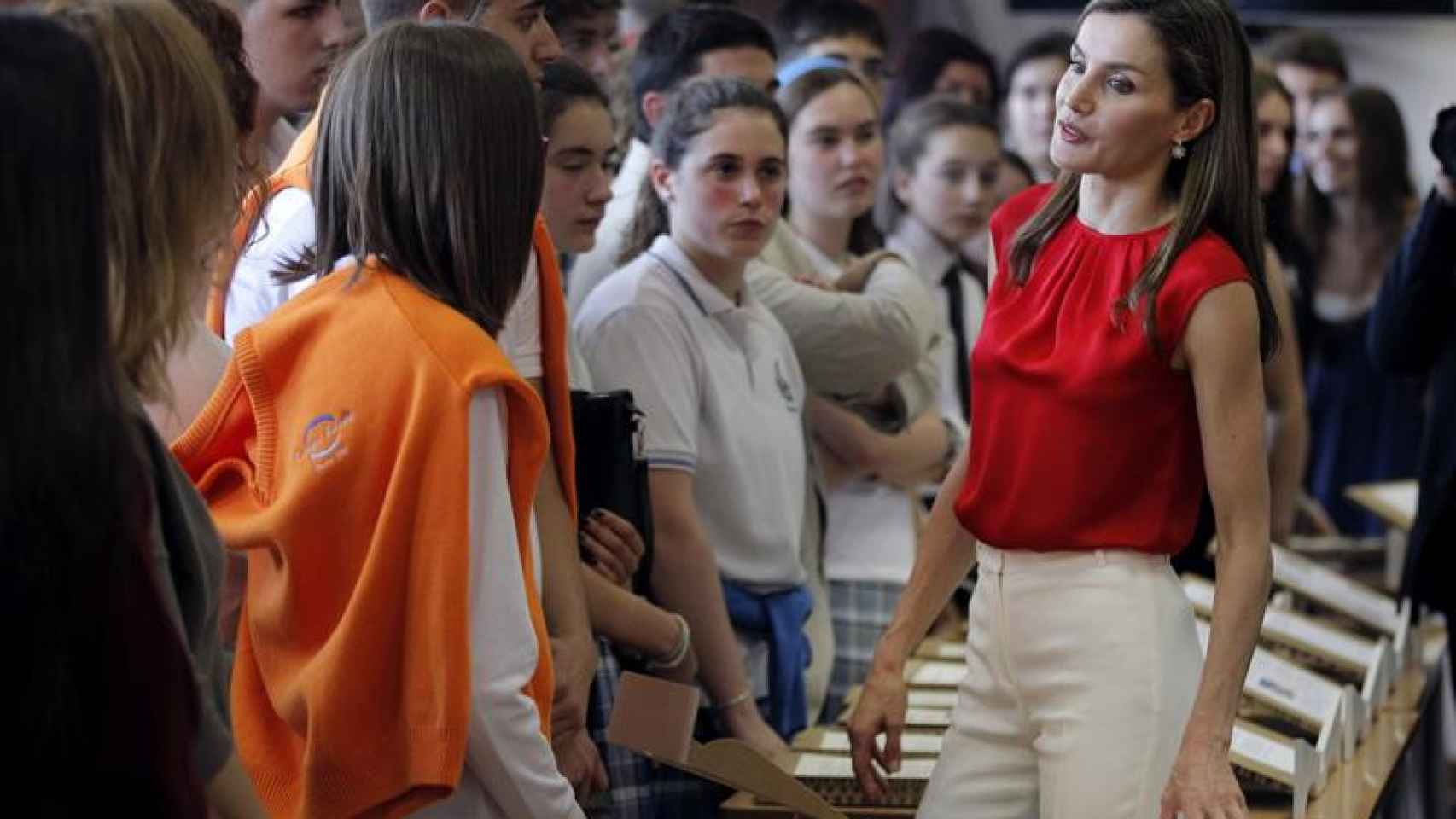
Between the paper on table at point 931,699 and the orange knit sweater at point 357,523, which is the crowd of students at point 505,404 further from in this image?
the paper on table at point 931,699

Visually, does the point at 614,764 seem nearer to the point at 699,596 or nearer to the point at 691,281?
the point at 699,596

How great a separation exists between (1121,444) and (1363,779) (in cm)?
108

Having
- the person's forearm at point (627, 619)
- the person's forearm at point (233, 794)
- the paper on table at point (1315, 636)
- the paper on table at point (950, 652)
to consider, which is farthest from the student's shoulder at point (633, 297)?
the person's forearm at point (233, 794)

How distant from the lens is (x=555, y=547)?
2650mm

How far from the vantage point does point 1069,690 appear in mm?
2512

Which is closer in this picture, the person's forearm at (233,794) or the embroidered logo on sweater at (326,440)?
the person's forearm at (233,794)

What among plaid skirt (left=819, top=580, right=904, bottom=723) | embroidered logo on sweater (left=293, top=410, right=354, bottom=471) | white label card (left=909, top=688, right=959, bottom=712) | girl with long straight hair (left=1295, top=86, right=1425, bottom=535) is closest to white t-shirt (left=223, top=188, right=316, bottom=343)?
embroidered logo on sweater (left=293, top=410, right=354, bottom=471)

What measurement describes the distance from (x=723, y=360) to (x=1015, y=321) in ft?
2.85

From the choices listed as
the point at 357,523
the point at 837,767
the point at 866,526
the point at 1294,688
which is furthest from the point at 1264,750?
the point at 357,523

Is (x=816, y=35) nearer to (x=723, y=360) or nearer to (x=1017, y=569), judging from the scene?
(x=723, y=360)

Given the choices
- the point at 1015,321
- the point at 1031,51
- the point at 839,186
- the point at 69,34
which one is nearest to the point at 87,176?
the point at 69,34

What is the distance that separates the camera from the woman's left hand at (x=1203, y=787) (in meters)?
2.36

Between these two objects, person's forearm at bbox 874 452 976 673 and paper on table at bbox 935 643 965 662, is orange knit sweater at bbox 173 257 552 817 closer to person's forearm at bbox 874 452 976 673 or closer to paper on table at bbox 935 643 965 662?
person's forearm at bbox 874 452 976 673

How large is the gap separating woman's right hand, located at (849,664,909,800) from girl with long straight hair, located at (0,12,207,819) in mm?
1287
